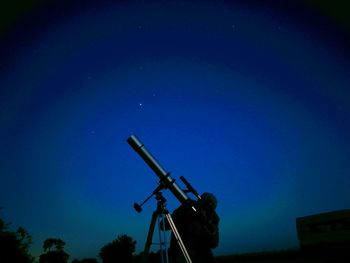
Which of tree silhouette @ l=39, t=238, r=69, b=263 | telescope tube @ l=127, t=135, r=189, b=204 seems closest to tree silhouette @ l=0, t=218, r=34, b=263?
tree silhouette @ l=39, t=238, r=69, b=263

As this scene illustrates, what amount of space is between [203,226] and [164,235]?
137 cm

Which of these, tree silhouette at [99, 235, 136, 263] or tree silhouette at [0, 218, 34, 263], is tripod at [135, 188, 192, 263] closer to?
tree silhouette at [0, 218, 34, 263]

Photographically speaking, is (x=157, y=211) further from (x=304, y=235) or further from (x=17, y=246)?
(x=304, y=235)

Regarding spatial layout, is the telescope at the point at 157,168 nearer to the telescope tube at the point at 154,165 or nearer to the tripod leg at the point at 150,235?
the telescope tube at the point at 154,165

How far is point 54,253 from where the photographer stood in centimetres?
1438

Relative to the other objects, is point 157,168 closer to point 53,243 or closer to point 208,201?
point 208,201

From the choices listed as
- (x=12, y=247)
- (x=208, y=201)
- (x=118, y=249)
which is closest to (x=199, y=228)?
(x=208, y=201)

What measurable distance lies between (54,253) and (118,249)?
746cm

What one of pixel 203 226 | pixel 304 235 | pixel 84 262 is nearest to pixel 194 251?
pixel 203 226

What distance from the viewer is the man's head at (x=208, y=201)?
6754 mm

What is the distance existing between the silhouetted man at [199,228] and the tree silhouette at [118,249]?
46.4ft

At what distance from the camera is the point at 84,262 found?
46.7 feet

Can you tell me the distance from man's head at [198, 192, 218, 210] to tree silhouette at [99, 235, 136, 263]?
48.0 feet

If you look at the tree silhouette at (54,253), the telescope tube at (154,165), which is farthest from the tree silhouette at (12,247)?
the telescope tube at (154,165)
